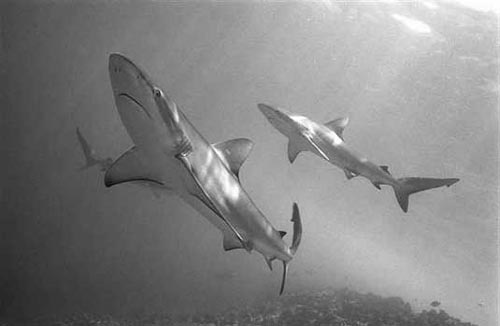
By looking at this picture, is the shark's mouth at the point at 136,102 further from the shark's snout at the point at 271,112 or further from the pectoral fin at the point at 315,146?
the pectoral fin at the point at 315,146

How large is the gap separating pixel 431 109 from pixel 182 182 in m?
24.4

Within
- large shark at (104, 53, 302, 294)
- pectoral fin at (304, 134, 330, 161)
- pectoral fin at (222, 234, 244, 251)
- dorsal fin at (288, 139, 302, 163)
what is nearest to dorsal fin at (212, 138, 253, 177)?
large shark at (104, 53, 302, 294)

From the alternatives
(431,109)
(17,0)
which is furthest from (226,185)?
(17,0)

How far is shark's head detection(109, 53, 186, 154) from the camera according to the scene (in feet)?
10.4

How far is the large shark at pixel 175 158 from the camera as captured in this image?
3.28m

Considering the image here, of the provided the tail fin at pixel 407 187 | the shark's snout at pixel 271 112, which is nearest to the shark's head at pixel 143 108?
the shark's snout at pixel 271 112

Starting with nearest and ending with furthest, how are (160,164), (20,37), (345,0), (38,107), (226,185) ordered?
(160,164) < (226,185) < (345,0) < (20,37) < (38,107)

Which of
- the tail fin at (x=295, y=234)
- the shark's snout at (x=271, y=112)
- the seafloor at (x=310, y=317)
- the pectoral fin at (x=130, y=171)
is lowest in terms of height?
the seafloor at (x=310, y=317)

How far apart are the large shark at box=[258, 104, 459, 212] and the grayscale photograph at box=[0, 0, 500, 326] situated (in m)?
0.03

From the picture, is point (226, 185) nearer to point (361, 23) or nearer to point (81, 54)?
point (361, 23)

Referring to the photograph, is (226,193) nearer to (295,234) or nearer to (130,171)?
(130,171)

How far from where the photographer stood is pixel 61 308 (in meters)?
25.5

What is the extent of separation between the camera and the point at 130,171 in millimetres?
4031

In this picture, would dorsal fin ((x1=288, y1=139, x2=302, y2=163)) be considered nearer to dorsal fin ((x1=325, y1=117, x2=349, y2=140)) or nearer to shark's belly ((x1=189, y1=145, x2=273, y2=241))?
dorsal fin ((x1=325, y1=117, x2=349, y2=140))
